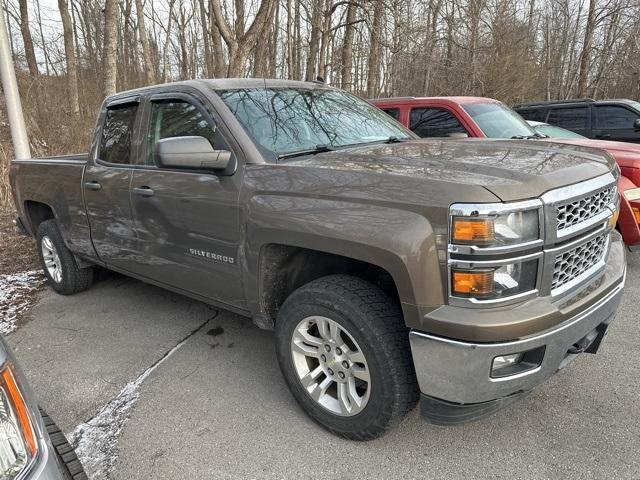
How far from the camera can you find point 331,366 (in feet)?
8.44

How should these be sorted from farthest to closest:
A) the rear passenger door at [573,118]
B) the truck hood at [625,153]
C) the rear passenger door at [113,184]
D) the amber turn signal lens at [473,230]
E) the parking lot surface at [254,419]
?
the rear passenger door at [573,118] → the truck hood at [625,153] → the rear passenger door at [113,184] → the parking lot surface at [254,419] → the amber turn signal lens at [473,230]

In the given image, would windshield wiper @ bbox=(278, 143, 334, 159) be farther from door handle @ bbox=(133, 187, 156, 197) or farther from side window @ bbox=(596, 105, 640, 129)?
side window @ bbox=(596, 105, 640, 129)

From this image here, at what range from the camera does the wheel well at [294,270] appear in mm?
2664

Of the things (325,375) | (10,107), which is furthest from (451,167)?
(10,107)

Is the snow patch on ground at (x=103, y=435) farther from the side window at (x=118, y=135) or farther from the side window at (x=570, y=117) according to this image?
the side window at (x=570, y=117)

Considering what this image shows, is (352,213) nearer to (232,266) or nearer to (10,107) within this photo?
(232,266)

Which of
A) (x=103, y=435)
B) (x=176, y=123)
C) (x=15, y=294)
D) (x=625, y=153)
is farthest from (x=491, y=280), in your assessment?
(x=15, y=294)

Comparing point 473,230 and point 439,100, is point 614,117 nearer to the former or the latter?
point 439,100

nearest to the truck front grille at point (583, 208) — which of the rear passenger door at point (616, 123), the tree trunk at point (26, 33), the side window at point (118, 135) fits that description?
the side window at point (118, 135)

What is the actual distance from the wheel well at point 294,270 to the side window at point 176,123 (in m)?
0.84

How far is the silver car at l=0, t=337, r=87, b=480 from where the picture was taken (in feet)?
4.19

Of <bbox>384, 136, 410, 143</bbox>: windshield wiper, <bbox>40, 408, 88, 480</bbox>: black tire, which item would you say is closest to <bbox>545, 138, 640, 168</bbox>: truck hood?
<bbox>384, 136, 410, 143</bbox>: windshield wiper

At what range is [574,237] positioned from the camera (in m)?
→ 2.22

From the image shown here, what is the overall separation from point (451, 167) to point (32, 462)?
1.95 meters
